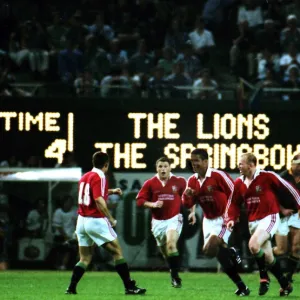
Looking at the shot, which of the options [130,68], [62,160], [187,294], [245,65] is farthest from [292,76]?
[187,294]

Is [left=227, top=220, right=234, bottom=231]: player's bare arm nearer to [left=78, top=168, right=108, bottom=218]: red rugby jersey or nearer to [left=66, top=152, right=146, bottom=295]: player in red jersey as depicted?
[left=66, top=152, right=146, bottom=295]: player in red jersey

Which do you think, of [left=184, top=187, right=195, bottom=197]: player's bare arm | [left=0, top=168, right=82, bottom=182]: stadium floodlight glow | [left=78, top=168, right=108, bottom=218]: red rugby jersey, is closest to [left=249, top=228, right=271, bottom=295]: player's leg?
[left=184, top=187, right=195, bottom=197]: player's bare arm

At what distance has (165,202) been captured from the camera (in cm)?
1912

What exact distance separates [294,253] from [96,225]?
3659 mm

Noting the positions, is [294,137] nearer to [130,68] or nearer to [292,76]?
[292,76]

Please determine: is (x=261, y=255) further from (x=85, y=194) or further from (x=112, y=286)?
(x=112, y=286)

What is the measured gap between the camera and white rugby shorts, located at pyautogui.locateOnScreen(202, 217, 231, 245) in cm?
1603

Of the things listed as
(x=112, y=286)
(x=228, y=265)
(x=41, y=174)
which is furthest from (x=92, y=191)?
(x=41, y=174)

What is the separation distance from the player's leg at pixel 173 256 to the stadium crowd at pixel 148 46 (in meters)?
4.19

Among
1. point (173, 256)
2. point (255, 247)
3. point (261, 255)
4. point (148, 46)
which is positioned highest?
point (148, 46)

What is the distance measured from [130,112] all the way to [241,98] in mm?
2117

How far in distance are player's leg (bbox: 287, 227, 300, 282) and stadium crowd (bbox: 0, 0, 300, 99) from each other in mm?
4605

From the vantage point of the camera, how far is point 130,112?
70.5 ft

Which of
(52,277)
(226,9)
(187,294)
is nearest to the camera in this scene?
(187,294)
